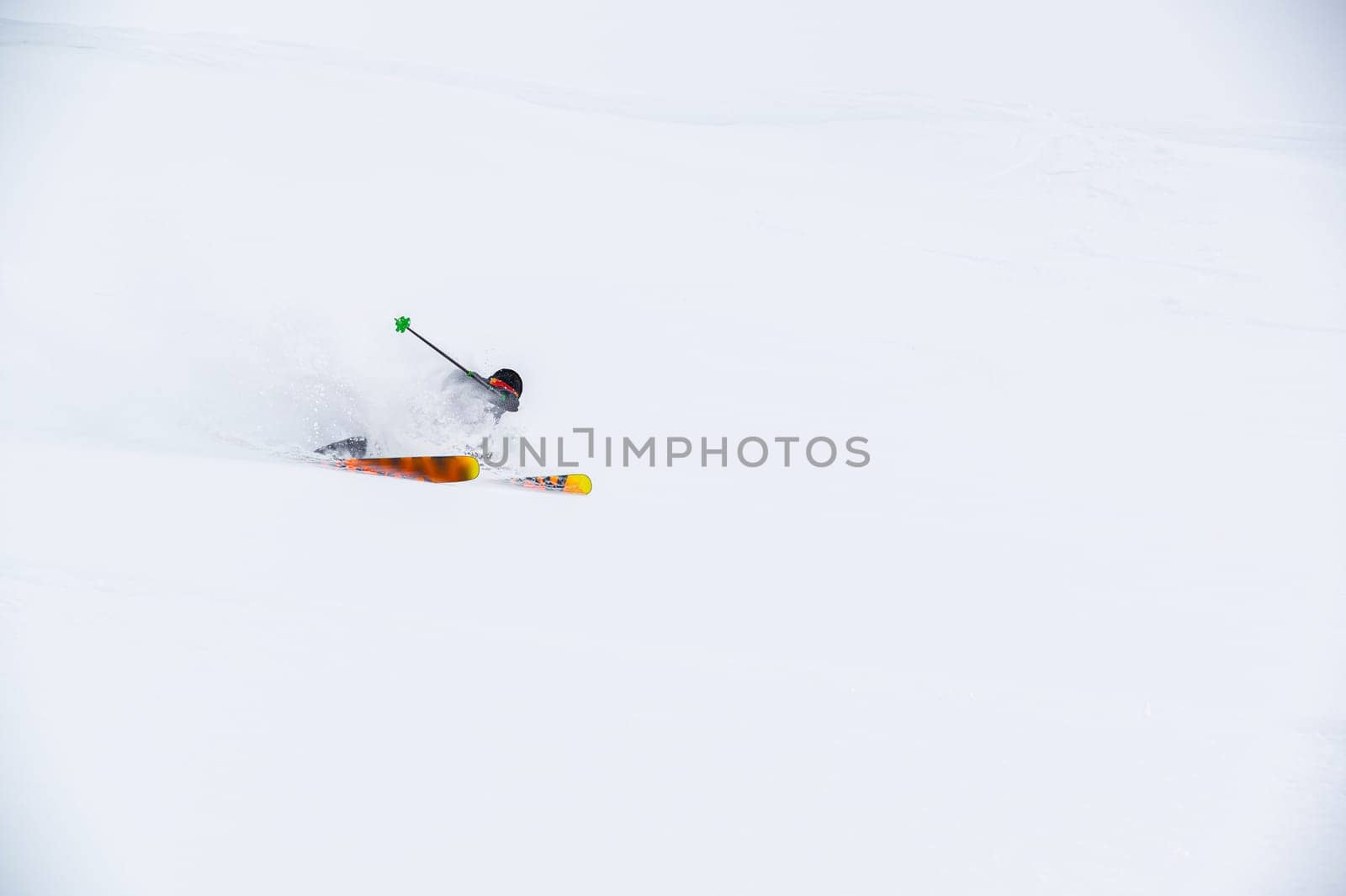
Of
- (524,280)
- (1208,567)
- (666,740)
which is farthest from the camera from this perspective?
A: (524,280)

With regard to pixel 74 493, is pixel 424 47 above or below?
above

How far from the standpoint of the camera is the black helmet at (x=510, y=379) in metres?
6.35

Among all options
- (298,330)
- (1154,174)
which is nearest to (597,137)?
(298,330)

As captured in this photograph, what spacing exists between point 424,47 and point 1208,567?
33.9 ft

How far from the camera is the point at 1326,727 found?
254 inches

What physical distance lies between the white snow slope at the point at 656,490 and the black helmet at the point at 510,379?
0.60 m

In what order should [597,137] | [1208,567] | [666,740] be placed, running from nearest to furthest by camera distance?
1. [666,740]
2. [1208,567]
3. [597,137]

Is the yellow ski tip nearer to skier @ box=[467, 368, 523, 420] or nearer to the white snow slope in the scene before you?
the white snow slope

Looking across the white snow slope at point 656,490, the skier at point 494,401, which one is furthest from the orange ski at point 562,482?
the skier at point 494,401

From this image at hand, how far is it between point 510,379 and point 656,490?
5.97ft

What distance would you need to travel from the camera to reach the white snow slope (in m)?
6.17

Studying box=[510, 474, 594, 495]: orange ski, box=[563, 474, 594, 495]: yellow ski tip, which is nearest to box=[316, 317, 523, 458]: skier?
box=[510, 474, 594, 495]: orange ski

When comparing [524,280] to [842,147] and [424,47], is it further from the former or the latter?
[842,147]

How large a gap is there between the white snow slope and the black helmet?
60 centimetres
